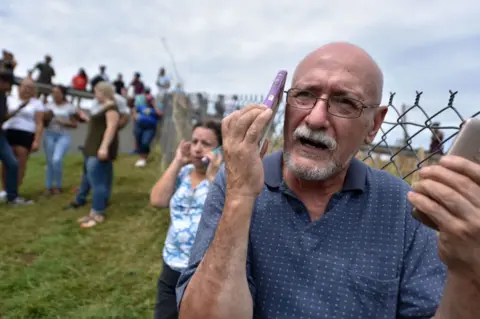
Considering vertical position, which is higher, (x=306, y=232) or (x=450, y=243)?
(x=450, y=243)

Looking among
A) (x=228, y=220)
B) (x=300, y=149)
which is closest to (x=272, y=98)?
(x=300, y=149)

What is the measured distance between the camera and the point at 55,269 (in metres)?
3.78

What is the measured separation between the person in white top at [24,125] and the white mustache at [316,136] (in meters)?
5.34

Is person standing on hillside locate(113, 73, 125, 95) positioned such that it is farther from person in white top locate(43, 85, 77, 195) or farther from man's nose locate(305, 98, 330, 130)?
man's nose locate(305, 98, 330, 130)

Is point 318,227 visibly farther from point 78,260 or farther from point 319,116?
point 78,260

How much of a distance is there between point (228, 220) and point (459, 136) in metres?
0.64

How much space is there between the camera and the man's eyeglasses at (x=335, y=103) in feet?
4.57

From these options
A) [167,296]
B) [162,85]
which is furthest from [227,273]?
[162,85]

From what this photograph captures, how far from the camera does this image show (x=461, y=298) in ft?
3.31

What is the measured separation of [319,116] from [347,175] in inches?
10.9

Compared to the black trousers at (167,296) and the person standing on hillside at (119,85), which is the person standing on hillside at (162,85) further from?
the black trousers at (167,296)

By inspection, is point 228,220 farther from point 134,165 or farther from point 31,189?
point 134,165

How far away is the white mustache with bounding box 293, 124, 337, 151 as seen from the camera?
4.50ft

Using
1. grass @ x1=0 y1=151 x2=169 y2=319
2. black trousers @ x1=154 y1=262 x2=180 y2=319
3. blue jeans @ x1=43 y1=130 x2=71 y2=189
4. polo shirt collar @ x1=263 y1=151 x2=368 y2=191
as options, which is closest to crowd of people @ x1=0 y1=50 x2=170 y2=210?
blue jeans @ x1=43 y1=130 x2=71 y2=189
